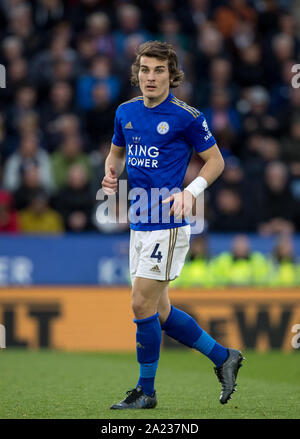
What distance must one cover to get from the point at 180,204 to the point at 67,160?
6.77 meters

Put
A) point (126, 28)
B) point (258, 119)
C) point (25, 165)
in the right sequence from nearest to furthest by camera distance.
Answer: point (25, 165) < point (258, 119) < point (126, 28)

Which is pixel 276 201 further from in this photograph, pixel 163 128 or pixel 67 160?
pixel 163 128

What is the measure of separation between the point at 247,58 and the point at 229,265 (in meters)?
4.22

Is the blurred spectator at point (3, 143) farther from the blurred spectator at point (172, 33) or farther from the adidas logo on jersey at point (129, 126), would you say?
the adidas logo on jersey at point (129, 126)

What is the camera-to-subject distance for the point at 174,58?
5.97 meters

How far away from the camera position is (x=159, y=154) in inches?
231

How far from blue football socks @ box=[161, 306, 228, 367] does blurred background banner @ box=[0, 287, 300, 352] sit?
4429 millimetres

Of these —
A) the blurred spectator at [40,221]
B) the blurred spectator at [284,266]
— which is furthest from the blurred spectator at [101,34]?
the blurred spectator at [284,266]

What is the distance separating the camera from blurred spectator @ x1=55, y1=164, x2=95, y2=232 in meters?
11.6

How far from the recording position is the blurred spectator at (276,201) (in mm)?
11945

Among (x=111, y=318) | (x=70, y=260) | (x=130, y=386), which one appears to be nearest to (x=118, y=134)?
(x=130, y=386)
